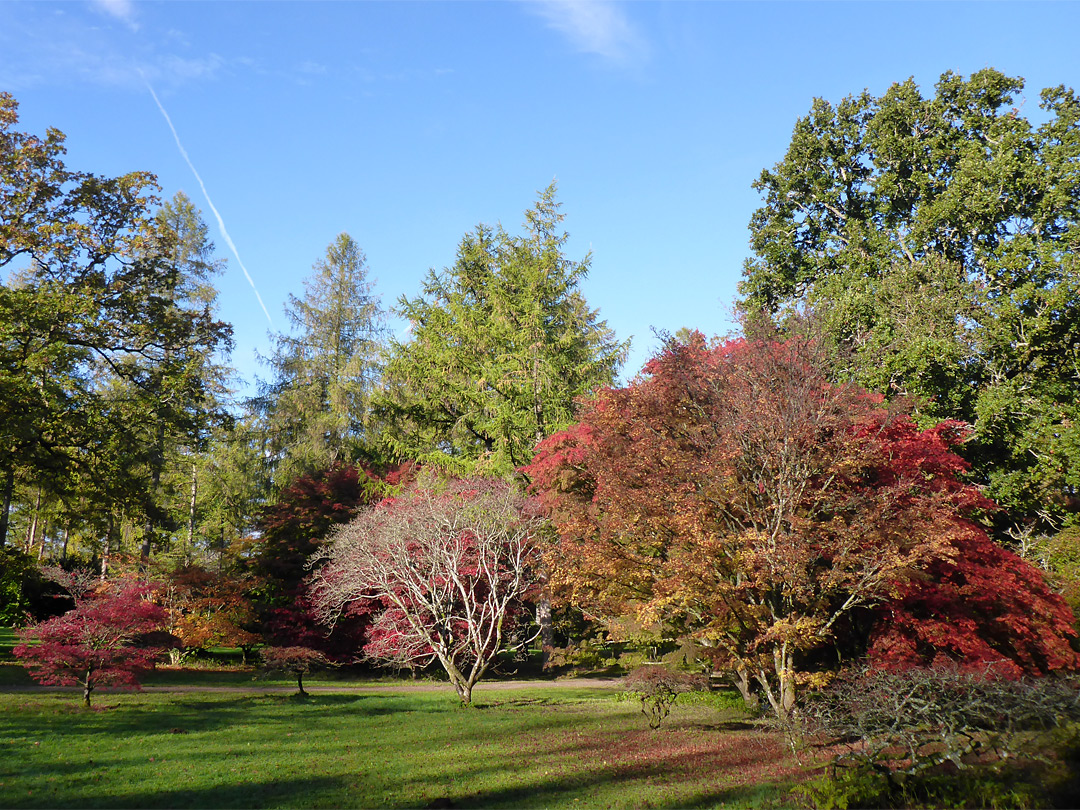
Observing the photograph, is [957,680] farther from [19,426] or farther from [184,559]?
[184,559]

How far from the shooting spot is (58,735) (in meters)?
10.3

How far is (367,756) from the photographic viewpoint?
32.3ft

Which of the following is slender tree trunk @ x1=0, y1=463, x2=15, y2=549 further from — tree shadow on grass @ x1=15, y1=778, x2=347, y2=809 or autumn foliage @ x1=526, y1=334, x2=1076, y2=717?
autumn foliage @ x1=526, y1=334, x2=1076, y2=717

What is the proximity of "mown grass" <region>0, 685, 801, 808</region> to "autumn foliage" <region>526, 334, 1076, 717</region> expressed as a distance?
7.22ft

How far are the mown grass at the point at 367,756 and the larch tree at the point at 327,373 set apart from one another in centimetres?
1630

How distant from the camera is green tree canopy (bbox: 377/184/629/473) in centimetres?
2489

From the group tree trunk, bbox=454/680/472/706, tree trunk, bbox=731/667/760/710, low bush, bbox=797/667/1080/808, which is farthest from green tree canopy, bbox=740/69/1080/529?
tree trunk, bbox=454/680/472/706

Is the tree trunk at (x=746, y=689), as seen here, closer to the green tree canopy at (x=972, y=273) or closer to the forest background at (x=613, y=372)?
the forest background at (x=613, y=372)

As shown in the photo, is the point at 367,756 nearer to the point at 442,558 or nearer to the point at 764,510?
the point at 442,558

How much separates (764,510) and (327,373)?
27332mm

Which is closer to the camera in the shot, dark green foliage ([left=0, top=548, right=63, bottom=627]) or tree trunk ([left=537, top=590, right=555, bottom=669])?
tree trunk ([left=537, top=590, right=555, bottom=669])

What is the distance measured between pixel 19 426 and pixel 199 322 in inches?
241

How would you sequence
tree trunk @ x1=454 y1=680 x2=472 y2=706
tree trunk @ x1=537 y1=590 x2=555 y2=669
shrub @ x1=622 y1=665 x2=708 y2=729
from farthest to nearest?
tree trunk @ x1=537 y1=590 x2=555 y2=669 < tree trunk @ x1=454 y1=680 x2=472 y2=706 < shrub @ x1=622 y1=665 x2=708 y2=729

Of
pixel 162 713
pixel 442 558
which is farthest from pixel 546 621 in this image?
pixel 162 713
